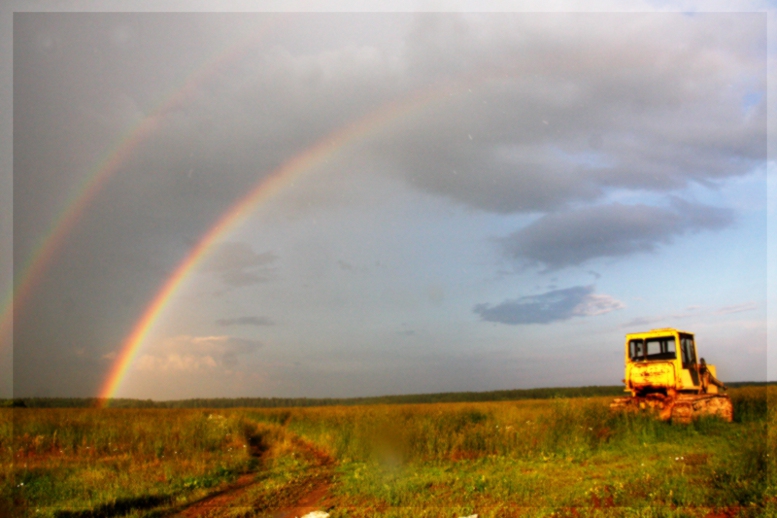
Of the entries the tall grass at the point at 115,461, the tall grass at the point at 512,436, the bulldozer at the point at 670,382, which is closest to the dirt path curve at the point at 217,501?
the tall grass at the point at 115,461

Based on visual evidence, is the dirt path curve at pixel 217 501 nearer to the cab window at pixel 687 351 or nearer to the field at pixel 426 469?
the field at pixel 426 469

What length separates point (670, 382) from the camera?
52.5 feet

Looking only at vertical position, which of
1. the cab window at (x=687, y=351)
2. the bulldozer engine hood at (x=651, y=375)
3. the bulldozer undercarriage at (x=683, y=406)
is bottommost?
the bulldozer undercarriage at (x=683, y=406)

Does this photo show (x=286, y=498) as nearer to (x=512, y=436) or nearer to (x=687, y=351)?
(x=512, y=436)

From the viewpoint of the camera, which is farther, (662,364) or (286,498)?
(662,364)

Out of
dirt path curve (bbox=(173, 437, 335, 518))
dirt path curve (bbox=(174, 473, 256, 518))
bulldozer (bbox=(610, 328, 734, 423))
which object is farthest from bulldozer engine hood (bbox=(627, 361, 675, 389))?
dirt path curve (bbox=(174, 473, 256, 518))

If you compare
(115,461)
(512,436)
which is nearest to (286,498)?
(512,436)

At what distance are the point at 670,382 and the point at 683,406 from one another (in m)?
1.43

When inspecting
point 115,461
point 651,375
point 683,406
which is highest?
point 651,375

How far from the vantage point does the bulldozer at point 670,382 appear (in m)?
14.9

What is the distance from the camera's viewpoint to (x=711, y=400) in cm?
1517

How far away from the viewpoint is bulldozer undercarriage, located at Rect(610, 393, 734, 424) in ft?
48.0

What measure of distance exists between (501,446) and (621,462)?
330cm

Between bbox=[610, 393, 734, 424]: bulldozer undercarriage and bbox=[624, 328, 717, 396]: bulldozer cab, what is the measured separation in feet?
1.46
